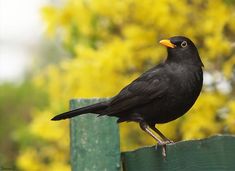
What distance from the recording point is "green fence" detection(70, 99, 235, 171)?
2.75m

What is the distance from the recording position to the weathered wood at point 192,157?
2.68 metres

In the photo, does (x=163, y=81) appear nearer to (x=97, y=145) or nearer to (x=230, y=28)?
(x=97, y=145)

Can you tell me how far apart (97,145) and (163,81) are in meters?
0.55

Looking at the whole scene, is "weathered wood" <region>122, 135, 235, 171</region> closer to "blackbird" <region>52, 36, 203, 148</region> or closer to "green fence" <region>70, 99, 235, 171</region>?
"green fence" <region>70, 99, 235, 171</region>

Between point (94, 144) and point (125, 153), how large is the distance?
183 millimetres

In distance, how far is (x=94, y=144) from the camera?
3752 millimetres

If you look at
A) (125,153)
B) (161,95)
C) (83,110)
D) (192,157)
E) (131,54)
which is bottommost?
(192,157)

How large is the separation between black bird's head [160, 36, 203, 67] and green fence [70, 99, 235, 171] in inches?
22.6

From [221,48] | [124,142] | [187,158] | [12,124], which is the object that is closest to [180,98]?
[187,158]

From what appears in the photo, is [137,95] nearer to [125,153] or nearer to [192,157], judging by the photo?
[125,153]

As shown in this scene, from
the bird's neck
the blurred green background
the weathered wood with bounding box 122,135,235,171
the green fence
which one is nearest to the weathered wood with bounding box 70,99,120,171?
the green fence

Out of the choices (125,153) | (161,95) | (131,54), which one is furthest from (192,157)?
(131,54)

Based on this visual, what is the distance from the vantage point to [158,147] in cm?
329

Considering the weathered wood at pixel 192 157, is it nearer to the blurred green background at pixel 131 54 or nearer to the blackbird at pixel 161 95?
the blackbird at pixel 161 95
